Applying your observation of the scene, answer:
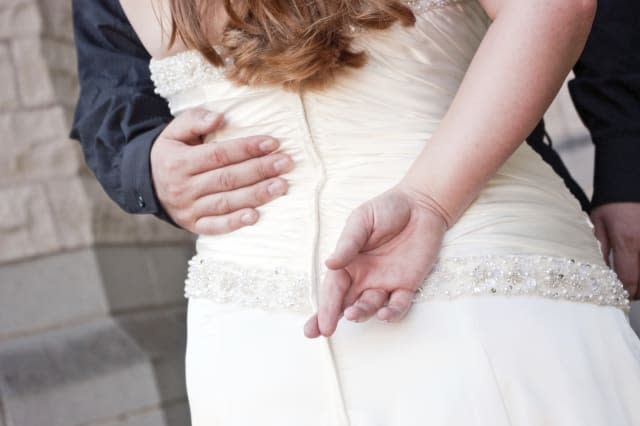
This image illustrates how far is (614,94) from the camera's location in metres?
1.62

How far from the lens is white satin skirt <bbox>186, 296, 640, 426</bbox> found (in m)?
0.96

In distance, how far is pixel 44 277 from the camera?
2447mm

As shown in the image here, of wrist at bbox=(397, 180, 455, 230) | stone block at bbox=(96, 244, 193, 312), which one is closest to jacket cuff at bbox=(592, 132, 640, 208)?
wrist at bbox=(397, 180, 455, 230)

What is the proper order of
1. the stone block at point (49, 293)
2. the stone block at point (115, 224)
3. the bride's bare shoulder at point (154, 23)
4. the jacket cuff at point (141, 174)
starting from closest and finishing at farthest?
the bride's bare shoulder at point (154, 23) < the jacket cuff at point (141, 174) < the stone block at point (49, 293) < the stone block at point (115, 224)

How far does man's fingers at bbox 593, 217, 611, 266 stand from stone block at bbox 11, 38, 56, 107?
5.67 ft

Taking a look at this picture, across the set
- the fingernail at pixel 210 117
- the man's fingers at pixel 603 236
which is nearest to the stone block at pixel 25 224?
the fingernail at pixel 210 117

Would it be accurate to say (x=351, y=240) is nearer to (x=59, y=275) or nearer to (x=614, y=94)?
(x=614, y=94)

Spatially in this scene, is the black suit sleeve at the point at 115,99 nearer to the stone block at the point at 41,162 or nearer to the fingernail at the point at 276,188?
the fingernail at the point at 276,188

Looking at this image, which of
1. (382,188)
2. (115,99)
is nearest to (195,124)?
(382,188)

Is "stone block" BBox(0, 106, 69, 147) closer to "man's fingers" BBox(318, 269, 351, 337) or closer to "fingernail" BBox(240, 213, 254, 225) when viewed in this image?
"fingernail" BBox(240, 213, 254, 225)

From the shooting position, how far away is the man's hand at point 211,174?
124 cm

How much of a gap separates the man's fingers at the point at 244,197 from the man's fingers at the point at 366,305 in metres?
0.27

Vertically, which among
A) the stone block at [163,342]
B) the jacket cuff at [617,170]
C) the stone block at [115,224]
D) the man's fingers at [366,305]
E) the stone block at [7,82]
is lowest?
the stone block at [163,342]

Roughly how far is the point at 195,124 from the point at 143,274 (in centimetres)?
146
